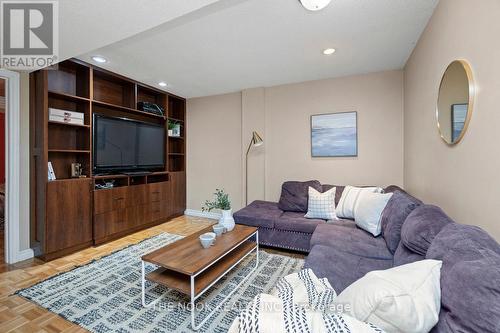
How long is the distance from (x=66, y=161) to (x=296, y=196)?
10.2 ft

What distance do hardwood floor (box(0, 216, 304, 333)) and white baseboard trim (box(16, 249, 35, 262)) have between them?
0.26 feet

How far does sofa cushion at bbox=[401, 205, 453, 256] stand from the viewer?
121cm

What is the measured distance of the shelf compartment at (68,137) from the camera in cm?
280

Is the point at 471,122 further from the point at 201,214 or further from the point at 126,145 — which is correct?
the point at 201,214

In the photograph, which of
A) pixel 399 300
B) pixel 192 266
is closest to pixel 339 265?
pixel 399 300

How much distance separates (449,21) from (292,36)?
3.90 ft

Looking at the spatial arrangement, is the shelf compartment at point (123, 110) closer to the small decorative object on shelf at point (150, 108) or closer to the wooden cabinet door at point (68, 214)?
the small decorative object on shelf at point (150, 108)

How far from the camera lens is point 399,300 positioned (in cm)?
70

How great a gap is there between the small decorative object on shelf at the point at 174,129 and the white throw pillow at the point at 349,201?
124 inches

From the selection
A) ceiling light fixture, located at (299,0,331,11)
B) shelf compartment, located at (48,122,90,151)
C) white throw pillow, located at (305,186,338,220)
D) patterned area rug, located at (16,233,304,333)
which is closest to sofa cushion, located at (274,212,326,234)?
white throw pillow, located at (305,186,338,220)

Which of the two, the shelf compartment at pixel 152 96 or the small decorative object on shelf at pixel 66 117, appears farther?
the shelf compartment at pixel 152 96

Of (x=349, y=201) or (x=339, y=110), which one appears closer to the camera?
(x=349, y=201)

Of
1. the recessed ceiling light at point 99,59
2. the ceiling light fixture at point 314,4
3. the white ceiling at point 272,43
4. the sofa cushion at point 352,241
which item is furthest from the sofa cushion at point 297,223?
the recessed ceiling light at point 99,59

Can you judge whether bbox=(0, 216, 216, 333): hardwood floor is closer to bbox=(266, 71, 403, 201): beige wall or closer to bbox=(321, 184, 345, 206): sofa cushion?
bbox=(266, 71, 403, 201): beige wall
